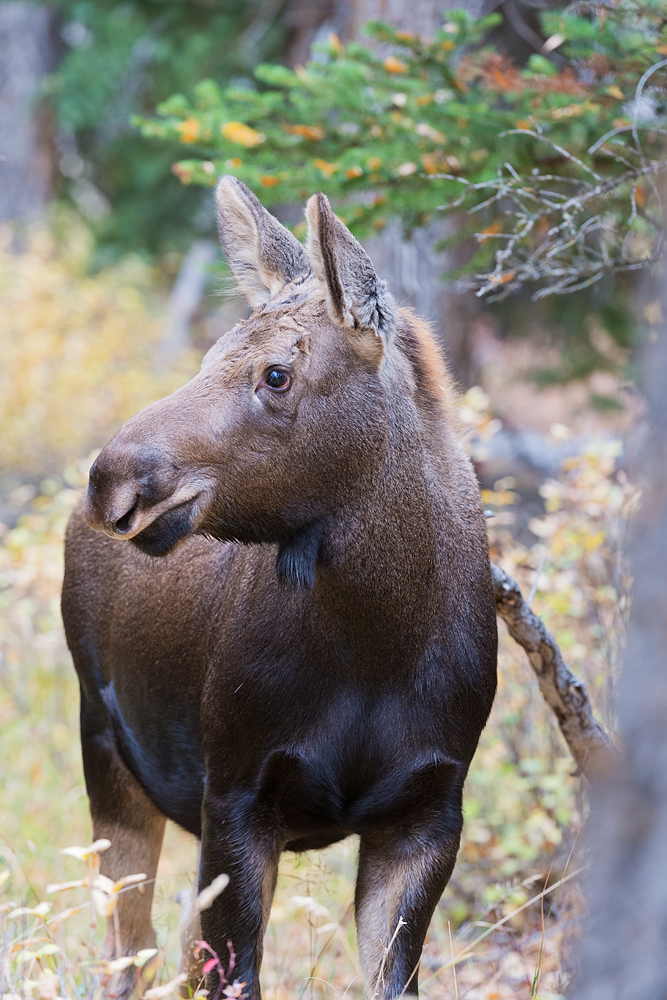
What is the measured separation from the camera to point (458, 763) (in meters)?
3.13

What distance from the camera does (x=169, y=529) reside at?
9.45 ft

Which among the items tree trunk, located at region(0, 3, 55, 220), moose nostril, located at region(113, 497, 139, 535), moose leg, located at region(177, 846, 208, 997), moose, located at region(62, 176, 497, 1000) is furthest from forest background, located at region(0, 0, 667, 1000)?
tree trunk, located at region(0, 3, 55, 220)

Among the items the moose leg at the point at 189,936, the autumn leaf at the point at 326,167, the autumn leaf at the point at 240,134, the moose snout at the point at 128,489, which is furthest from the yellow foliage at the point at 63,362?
the moose snout at the point at 128,489

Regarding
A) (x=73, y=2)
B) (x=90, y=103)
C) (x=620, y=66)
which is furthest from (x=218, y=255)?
(x=620, y=66)

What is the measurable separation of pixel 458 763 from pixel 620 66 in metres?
3.12

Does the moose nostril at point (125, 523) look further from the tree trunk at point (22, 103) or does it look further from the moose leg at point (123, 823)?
the tree trunk at point (22, 103)

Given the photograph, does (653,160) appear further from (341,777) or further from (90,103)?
(90,103)

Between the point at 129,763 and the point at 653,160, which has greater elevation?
the point at 653,160

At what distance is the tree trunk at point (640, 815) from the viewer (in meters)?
1.95

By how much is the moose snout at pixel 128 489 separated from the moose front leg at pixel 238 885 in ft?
3.01

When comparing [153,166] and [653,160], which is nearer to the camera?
[653,160]

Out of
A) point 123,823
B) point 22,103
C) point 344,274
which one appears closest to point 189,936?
point 123,823

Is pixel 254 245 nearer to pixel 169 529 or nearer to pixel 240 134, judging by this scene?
pixel 169 529

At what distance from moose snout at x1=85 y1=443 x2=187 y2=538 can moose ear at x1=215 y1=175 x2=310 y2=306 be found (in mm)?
821
